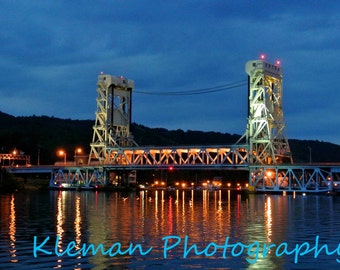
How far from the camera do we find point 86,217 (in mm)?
48281

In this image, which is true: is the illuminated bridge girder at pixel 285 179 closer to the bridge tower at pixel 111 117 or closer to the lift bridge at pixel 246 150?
the lift bridge at pixel 246 150

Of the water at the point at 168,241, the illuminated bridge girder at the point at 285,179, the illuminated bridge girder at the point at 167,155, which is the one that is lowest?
the water at the point at 168,241

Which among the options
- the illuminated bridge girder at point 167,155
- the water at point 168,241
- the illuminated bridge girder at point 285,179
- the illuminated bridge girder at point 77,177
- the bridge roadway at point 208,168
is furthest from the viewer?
the illuminated bridge girder at point 77,177

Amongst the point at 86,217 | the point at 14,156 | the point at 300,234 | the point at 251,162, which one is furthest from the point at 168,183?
the point at 300,234

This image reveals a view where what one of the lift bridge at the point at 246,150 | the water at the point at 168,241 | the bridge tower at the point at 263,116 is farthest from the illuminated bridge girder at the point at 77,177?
the water at the point at 168,241

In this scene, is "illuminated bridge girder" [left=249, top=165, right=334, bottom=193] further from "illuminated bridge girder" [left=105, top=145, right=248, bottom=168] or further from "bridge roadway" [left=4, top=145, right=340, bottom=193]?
"illuminated bridge girder" [left=105, top=145, right=248, bottom=168]

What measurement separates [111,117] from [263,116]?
36.6m

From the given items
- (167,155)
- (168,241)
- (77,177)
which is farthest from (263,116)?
(168,241)

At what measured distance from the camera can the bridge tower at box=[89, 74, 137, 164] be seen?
13512cm

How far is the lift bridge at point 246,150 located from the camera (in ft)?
374

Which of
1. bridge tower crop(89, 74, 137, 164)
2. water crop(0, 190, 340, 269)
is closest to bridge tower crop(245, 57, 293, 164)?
bridge tower crop(89, 74, 137, 164)

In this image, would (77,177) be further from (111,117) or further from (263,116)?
(263,116)

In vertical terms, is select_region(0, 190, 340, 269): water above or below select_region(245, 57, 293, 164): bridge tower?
below

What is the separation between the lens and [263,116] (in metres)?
116
